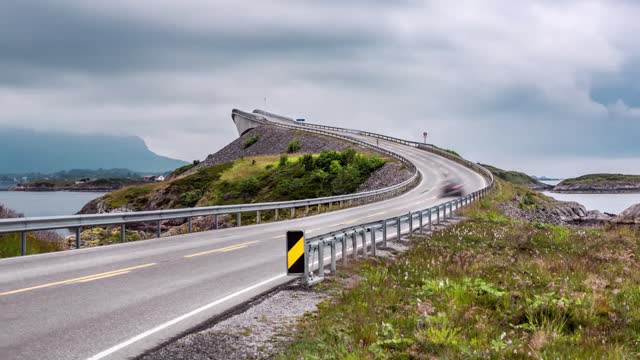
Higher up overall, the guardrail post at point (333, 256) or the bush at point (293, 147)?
the bush at point (293, 147)

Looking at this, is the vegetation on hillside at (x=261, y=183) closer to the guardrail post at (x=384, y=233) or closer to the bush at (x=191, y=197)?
the bush at (x=191, y=197)

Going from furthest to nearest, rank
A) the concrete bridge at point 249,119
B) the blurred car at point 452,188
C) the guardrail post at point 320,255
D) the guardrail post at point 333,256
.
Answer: the concrete bridge at point 249,119, the blurred car at point 452,188, the guardrail post at point 333,256, the guardrail post at point 320,255

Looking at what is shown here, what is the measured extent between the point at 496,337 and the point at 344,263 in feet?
22.5

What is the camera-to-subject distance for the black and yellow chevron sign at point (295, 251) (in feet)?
38.4

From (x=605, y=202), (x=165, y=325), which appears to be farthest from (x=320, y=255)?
(x=605, y=202)

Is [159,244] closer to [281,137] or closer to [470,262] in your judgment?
[470,262]

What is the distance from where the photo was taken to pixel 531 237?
20438mm

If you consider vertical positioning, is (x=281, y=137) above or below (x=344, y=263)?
above

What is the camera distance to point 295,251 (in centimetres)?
1173

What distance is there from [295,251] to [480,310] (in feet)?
13.4

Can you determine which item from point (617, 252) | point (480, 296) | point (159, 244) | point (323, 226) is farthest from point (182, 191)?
point (480, 296)

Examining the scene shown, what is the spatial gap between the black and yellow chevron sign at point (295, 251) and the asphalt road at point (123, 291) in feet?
1.48

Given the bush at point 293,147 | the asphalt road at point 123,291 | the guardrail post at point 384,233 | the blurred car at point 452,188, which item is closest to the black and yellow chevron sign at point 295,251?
the asphalt road at point 123,291

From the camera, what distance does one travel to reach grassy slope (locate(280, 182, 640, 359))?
6688 millimetres
